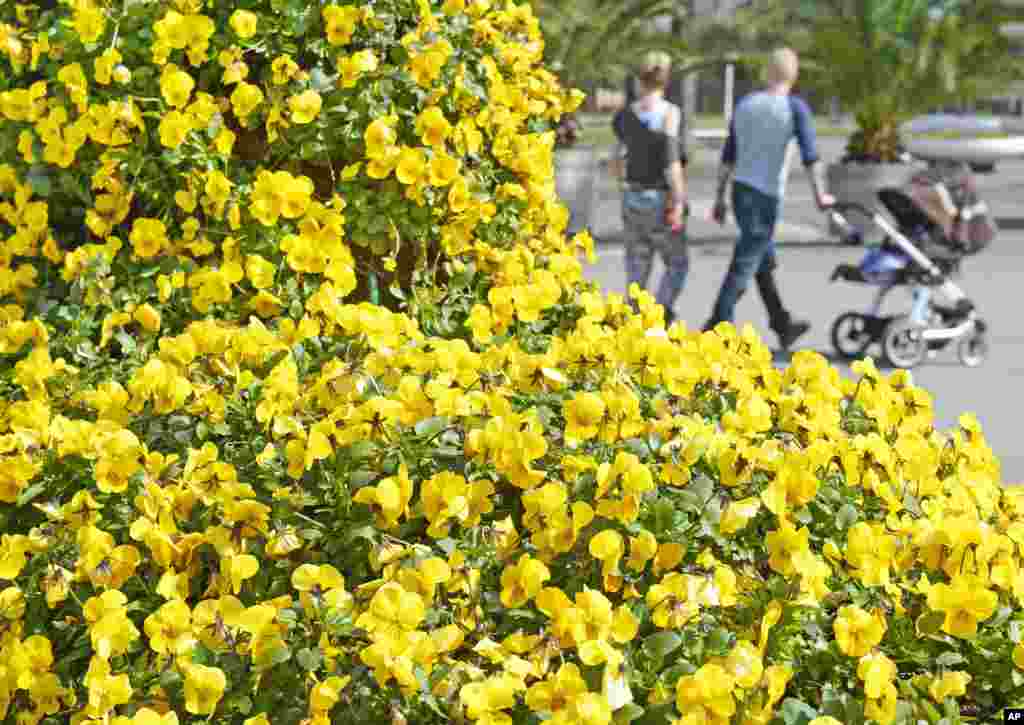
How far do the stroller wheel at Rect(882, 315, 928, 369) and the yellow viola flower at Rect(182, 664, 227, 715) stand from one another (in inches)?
275

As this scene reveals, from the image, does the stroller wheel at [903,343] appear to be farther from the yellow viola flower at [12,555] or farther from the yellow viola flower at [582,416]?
the yellow viola flower at [12,555]

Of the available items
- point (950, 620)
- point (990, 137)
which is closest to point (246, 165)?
point (950, 620)

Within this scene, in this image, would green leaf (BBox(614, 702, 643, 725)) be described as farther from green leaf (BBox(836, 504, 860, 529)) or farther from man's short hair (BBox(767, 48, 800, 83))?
man's short hair (BBox(767, 48, 800, 83))

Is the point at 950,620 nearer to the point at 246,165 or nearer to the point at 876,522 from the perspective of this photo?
the point at 876,522

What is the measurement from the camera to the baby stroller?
8555 mm

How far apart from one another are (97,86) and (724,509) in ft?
5.57

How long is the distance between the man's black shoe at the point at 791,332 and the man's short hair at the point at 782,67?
4.70ft

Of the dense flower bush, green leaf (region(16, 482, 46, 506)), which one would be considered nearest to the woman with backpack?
the dense flower bush

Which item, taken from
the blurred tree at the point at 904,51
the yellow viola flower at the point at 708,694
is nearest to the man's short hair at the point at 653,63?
the yellow viola flower at the point at 708,694

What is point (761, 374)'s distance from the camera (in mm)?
2789

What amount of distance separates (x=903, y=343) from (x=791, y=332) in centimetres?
65

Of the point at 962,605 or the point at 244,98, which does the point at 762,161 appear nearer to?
the point at 244,98

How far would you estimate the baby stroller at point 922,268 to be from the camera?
28.1 feet

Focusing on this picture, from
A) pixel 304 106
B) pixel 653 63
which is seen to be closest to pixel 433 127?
pixel 304 106
